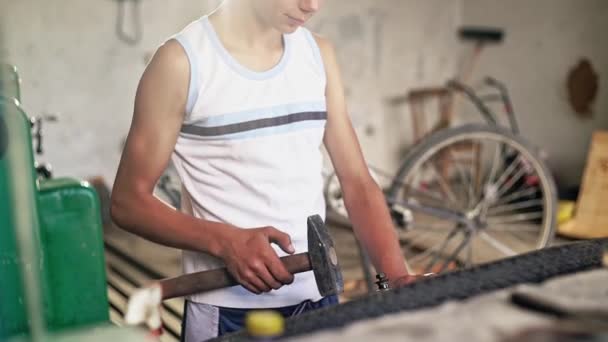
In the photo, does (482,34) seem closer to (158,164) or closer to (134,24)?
(134,24)

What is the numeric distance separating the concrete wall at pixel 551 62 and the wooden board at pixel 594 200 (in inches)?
30.4

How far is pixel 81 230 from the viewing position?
1.15 meters

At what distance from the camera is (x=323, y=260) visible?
117 centimetres

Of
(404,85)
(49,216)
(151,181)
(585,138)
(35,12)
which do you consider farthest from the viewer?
(404,85)

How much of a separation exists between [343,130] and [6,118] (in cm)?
76

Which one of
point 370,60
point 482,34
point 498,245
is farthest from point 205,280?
point 482,34

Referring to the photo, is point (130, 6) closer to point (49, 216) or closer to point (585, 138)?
point (585, 138)

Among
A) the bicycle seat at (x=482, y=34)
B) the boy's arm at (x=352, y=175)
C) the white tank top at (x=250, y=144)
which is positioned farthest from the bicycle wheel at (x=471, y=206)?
the white tank top at (x=250, y=144)

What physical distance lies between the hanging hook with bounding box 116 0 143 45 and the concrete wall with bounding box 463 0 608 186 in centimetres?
265

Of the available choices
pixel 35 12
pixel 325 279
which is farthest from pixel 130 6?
pixel 325 279

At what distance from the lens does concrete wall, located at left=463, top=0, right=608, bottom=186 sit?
4.97 meters

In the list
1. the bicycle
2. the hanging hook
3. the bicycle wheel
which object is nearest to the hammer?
the bicycle

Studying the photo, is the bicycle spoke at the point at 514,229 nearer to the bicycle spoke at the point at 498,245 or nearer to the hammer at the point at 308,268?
the bicycle spoke at the point at 498,245

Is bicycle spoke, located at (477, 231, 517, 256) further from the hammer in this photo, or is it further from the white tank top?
the hammer
